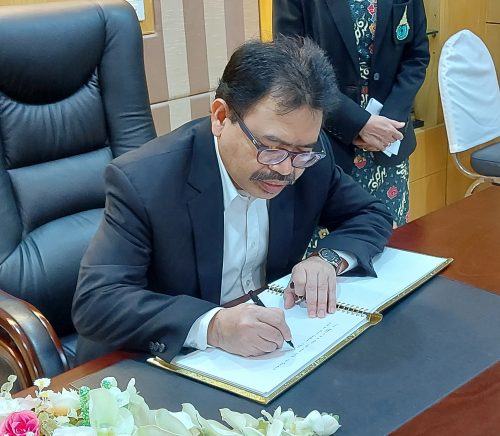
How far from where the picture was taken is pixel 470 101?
3322mm

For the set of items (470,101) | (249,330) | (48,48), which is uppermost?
(48,48)

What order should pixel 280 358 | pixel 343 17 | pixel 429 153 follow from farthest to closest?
pixel 429 153 → pixel 343 17 → pixel 280 358

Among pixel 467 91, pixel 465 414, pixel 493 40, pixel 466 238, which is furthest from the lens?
pixel 493 40

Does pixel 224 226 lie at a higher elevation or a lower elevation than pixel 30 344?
higher

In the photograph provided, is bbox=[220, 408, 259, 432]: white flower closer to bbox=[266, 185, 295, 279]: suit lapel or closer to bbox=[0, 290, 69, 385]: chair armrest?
bbox=[0, 290, 69, 385]: chair armrest

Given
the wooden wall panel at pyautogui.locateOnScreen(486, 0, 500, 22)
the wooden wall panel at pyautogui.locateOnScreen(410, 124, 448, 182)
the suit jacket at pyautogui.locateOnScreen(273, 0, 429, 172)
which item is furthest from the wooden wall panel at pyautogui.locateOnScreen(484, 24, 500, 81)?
the suit jacket at pyautogui.locateOnScreen(273, 0, 429, 172)

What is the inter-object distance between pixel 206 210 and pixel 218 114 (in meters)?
0.19

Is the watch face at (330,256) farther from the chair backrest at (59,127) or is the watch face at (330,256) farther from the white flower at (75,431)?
the white flower at (75,431)

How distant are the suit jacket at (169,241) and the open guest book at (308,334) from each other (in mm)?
44

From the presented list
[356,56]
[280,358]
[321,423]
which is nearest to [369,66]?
[356,56]

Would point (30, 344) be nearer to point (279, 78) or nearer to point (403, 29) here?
point (279, 78)

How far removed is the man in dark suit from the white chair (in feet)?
5.83

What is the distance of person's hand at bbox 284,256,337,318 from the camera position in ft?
4.49

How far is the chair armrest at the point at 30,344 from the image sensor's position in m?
1.39
